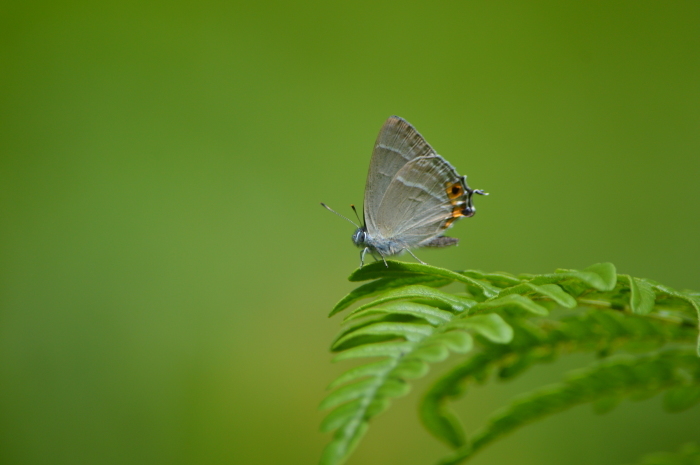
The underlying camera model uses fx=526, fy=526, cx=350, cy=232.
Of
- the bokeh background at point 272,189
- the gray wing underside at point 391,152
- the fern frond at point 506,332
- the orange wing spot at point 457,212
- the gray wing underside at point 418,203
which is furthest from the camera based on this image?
the bokeh background at point 272,189

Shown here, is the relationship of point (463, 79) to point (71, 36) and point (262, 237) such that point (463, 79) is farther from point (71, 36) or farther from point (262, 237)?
point (71, 36)

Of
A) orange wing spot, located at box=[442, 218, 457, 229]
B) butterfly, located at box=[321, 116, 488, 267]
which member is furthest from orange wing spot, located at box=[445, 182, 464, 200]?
orange wing spot, located at box=[442, 218, 457, 229]

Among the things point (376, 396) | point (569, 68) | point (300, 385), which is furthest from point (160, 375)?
point (569, 68)

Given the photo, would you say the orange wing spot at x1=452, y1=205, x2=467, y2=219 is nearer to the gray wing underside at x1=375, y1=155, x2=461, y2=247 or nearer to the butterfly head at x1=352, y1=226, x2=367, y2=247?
the gray wing underside at x1=375, y1=155, x2=461, y2=247

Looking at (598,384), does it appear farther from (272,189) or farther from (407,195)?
(272,189)

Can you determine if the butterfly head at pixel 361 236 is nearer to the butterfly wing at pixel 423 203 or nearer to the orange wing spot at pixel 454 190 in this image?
the butterfly wing at pixel 423 203

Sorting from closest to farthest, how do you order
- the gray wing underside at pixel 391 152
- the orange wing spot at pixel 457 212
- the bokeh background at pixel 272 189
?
1. the gray wing underside at pixel 391 152
2. the orange wing spot at pixel 457 212
3. the bokeh background at pixel 272 189

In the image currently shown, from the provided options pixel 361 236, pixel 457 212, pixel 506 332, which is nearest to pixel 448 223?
pixel 457 212

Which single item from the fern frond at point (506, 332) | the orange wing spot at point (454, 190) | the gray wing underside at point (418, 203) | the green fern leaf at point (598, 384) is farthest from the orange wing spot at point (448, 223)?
the green fern leaf at point (598, 384)
